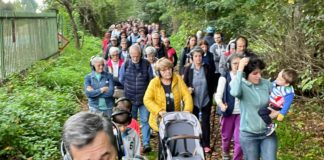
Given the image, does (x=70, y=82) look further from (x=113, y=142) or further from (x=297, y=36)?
(x=113, y=142)

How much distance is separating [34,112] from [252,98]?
447 centimetres

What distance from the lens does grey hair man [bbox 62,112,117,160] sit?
204 cm

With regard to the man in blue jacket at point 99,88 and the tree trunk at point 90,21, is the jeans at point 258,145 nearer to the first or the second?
the man in blue jacket at point 99,88

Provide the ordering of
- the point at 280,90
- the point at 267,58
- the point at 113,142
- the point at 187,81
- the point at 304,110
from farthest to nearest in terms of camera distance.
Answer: the point at 267,58
the point at 304,110
the point at 187,81
the point at 280,90
the point at 113,142

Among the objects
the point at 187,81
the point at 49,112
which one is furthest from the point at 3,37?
the point at 187,81

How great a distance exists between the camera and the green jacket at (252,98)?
4836mm

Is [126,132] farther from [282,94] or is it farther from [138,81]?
[138,81]

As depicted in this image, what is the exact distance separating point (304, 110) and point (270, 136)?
16.1 feet

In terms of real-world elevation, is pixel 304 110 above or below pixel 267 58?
below

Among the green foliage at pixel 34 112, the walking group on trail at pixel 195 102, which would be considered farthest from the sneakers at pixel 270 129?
the green foliage at pixel 34 112

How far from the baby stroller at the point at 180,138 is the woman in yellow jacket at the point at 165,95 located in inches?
20.3

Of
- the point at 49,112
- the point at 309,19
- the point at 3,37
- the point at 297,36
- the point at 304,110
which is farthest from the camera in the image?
the point at 3,37

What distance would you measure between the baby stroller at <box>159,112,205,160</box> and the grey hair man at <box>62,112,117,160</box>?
311 centimetres

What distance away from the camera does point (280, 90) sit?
5250 mm
